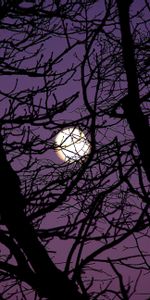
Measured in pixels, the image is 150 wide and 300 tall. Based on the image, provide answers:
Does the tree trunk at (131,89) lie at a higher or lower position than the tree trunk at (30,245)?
higher

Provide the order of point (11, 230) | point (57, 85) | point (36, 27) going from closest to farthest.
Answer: point (11, 230) → point (57, 85) → point (36, 27)

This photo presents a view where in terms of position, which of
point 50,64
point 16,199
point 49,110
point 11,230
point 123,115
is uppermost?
point 50,64

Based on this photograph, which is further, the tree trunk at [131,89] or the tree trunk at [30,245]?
the tree trunk at [131,89]

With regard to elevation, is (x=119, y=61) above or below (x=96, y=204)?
above

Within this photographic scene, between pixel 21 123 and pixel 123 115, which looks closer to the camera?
pixel 123 115

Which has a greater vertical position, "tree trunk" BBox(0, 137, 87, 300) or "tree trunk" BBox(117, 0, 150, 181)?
"tree trunk" BBox(117, 0, 150, 181)

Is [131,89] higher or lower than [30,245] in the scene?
higher

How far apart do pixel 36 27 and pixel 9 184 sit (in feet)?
6.53

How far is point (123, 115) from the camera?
10.4 ft

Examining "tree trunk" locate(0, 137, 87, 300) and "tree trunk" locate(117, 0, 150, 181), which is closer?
"tree trunk" locate(0, 137, 87, 300)

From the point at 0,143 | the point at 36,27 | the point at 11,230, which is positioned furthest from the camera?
the point at 36,27

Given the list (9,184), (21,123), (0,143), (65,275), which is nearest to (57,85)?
(21,123)

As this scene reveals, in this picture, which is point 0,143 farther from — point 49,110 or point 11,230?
Result: point 11,230

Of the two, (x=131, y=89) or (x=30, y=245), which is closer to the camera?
(x=30, y=245)
